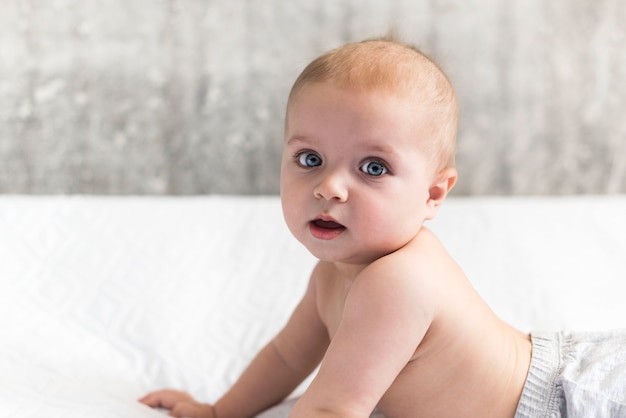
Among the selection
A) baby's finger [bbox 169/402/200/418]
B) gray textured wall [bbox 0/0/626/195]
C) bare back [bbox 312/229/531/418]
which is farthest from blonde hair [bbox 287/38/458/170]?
gray textured wall [bbox 0/0/626/195]

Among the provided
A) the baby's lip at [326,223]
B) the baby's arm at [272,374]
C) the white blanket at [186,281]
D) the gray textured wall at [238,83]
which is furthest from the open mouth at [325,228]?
the gray textured wall at [238,83]

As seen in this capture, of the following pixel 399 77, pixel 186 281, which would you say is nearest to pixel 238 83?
pixel 186 281

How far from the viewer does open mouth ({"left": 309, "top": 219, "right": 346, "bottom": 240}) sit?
84 cm

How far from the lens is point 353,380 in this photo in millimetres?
822

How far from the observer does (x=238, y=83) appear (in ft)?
5.64

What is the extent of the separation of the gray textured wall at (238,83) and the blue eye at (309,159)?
87cm

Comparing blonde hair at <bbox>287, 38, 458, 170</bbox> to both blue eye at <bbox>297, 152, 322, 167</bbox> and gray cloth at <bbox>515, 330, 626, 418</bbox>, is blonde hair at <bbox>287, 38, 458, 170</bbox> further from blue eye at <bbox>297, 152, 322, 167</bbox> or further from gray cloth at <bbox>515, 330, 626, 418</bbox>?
gray cloth at <bbox>515, 330, 626, 418</bbox>

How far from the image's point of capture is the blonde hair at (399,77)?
0.84 metres

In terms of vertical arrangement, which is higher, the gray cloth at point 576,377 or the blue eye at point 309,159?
the blue eye at point 309,159

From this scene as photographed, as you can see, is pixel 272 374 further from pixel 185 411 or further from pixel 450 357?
pixel 450 357

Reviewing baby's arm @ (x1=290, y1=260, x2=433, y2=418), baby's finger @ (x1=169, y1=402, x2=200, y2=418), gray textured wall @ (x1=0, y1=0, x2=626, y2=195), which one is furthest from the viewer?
gray textured wall @ (x1=0, y1=0, x2=626, y2=195)

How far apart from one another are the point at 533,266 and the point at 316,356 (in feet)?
1.80

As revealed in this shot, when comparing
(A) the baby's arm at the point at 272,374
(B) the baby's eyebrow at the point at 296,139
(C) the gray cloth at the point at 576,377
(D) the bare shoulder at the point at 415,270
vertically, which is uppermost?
(B) the baby's eyebrow at the point at 296,139

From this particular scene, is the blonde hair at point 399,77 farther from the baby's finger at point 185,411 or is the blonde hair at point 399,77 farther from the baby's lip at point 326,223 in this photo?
the baby's finger at point 185,411
